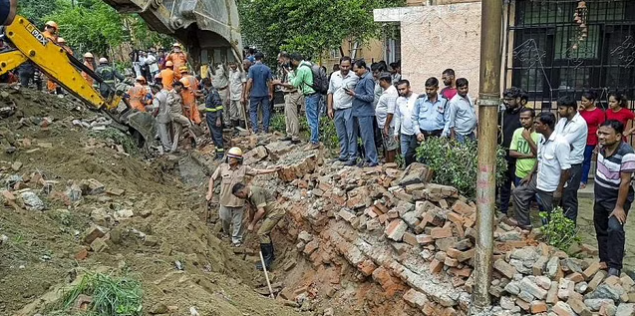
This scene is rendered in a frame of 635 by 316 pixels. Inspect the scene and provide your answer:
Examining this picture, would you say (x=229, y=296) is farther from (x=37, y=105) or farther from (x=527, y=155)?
(x=37, y=105)

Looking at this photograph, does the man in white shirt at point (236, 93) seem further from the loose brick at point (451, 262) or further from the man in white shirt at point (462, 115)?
the loose brick at point (451, 262)

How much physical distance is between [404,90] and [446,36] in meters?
1.78

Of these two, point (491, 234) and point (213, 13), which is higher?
point (213, 13)

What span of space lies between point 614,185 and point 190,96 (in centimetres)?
903

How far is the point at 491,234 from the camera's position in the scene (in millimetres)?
5000

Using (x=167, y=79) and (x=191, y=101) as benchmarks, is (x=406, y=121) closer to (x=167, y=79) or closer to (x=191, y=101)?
(x=191, y=101)

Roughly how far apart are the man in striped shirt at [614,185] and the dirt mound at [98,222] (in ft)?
10.9

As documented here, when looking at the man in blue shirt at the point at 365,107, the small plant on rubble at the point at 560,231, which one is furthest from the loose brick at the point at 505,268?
the man in blue shirt at the point at 365,107

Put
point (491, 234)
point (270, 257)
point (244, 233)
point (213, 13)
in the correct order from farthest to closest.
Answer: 1. point (244, 233)
2. point (270, 257)
3. point (213, 13)
4. point (491, 234)

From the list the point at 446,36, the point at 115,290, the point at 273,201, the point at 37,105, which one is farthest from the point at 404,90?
the point at 37,105

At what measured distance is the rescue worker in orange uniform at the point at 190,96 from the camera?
39.0ft

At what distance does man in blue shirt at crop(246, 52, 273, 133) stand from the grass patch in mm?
6387

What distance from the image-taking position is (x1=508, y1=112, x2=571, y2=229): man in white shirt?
5.86 metres

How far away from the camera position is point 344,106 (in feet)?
26.4
